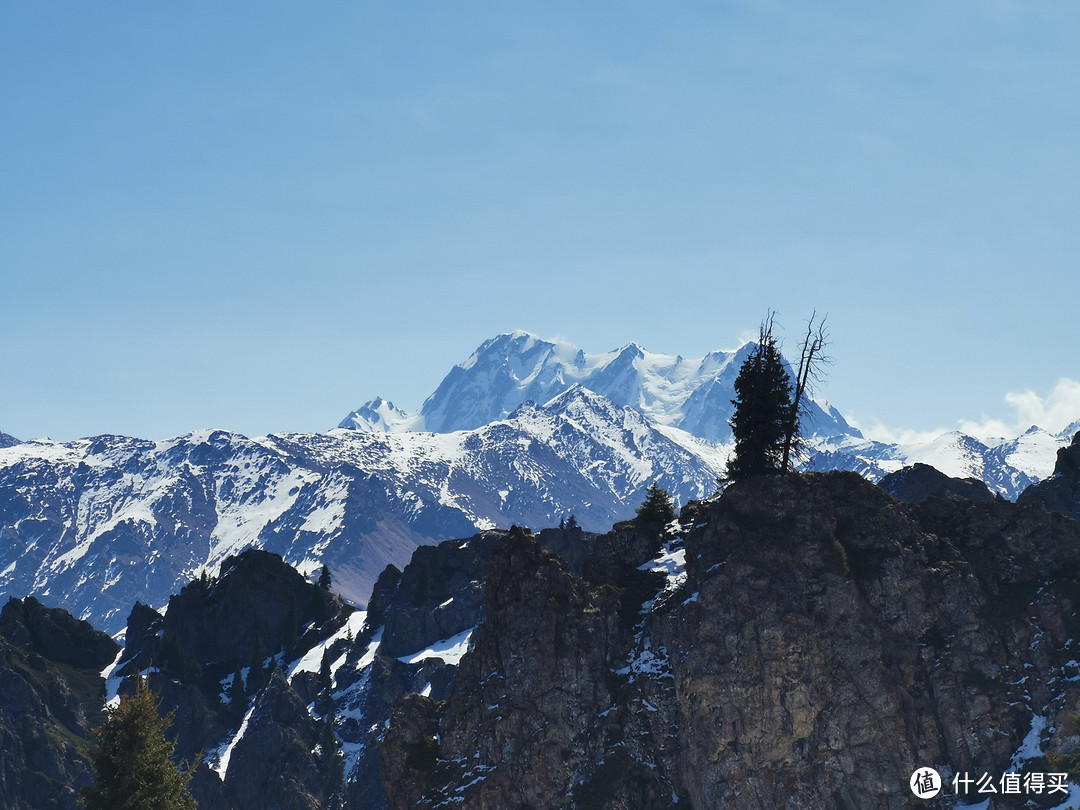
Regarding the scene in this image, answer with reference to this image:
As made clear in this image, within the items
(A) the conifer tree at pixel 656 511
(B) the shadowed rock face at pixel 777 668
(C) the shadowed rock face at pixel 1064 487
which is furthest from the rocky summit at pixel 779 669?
(C) the shadowed rock face at pixel 1064 487

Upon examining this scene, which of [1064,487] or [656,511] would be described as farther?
[1064,487]

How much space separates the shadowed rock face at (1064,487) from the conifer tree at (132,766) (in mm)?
117980

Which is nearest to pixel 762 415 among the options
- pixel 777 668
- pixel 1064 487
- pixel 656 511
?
pixel 656 511

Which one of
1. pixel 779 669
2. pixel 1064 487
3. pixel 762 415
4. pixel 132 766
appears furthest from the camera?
pixel 1064 487

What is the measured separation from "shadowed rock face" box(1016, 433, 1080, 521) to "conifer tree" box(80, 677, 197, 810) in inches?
4645

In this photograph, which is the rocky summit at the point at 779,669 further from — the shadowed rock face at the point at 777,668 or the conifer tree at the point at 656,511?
the conifer tree at the point at 656,511

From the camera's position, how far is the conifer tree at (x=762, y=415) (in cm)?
11862

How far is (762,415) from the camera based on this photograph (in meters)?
118

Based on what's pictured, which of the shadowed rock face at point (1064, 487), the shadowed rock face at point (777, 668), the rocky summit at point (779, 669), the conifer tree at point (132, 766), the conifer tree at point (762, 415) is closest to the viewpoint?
the conifer tree at point (132, 766)

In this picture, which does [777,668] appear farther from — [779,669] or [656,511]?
[656,511]

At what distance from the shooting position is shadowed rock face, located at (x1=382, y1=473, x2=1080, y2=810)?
329 feet

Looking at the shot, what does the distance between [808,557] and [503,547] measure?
2972 cm

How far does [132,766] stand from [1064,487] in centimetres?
12931

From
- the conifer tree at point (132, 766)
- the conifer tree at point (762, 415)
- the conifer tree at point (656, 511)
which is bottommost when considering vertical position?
the conifer tree at point (132, 766)
